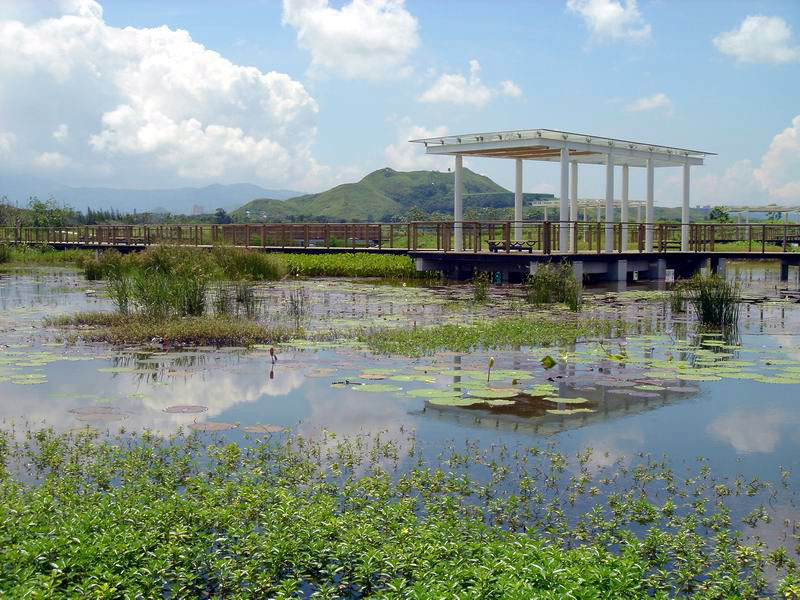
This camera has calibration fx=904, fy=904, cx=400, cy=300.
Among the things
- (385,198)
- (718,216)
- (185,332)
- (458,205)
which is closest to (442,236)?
(458,205)

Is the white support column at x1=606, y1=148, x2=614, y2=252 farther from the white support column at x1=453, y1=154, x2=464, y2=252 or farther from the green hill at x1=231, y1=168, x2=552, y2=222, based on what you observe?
the green hill at x1=231, y1=168, x2=552, y2=222

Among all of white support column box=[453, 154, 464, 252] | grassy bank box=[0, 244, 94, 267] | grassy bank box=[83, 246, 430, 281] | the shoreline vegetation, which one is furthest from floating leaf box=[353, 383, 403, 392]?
grassy bank box=[0, 244, 94, 267]

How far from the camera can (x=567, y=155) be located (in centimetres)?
2395

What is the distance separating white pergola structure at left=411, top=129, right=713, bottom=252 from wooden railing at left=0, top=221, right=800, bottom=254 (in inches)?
17.6

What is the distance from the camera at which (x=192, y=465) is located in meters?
6.18

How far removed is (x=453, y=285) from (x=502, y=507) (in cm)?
1777

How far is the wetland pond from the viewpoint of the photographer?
267 inches

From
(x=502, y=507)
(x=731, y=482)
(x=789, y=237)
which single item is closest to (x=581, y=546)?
(x=502, y=507)

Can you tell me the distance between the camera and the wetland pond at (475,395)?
6.79 m

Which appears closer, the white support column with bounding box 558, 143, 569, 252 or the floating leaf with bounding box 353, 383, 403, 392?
the floating leaf with bounding box 353, 383, 403, 392

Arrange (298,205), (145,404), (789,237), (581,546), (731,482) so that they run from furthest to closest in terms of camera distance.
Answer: (298,205) < (789,237) < (145,404) < (731,482) < (581,546)

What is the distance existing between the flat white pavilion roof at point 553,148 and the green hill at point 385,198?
269 feet

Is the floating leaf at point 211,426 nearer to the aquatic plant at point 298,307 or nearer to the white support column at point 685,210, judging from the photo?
the aquatic plant at point 298,307

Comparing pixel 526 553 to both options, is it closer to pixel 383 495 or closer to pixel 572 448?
pixel 383 495
